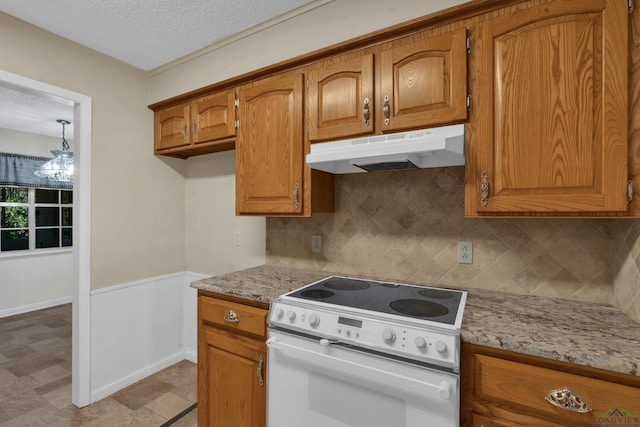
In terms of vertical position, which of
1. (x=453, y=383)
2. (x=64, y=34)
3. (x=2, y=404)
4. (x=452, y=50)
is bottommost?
(x=2, y=404)

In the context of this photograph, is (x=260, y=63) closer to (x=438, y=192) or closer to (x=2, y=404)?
(x=438, y=192)

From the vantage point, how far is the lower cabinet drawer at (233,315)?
149 centimetres

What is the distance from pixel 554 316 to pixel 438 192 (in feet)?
2.52

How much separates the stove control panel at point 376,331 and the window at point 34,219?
4996 millimetres

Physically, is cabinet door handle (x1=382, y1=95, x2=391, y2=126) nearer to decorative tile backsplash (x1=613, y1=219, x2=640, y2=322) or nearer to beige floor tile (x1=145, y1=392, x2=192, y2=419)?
decorative tile backsplash (x1=613, y1=219, x2=640, y2=322)

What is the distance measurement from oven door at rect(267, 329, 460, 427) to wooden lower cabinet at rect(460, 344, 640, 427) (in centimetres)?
9

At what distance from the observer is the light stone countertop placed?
2.92 feet

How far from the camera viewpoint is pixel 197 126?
229 cm

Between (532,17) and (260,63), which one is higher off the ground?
(260,63)

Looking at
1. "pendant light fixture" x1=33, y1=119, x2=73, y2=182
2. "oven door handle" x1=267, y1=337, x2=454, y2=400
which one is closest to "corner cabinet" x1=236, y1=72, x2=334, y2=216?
"oven door handle" x1=267, y1=337, x2=454, y2=400

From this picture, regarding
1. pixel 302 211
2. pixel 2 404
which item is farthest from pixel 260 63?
pixel 2 404

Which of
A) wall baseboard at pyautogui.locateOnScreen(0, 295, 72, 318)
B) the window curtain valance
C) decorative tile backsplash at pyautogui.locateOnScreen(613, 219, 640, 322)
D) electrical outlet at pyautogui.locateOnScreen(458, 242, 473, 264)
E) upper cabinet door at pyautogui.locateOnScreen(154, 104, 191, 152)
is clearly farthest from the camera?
the window curtain valance

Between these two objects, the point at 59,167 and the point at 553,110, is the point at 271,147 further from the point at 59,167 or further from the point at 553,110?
the point at 59,167

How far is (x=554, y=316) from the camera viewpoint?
119 cm
